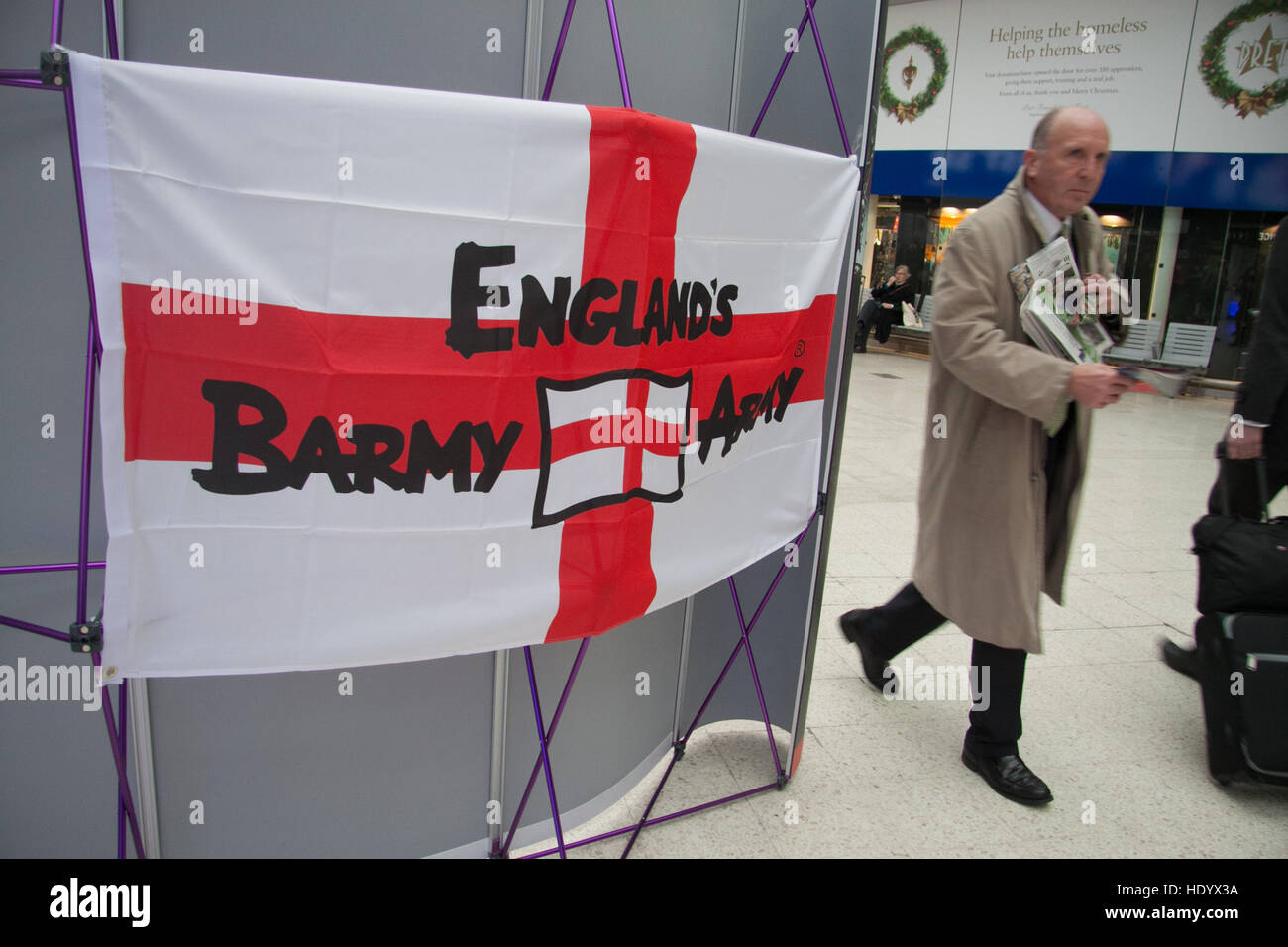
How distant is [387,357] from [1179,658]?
341 centimetres

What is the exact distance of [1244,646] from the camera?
9.24 feet

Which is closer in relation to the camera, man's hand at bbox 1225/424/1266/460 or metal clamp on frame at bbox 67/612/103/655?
metal clamp on frame at bbox 67/612/103/655

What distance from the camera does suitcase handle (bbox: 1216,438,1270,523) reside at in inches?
127

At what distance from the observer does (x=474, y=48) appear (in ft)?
6.24

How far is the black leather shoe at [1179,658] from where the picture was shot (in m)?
3.59

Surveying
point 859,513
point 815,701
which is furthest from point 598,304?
point 859,513

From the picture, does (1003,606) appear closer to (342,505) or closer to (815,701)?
(815,701)

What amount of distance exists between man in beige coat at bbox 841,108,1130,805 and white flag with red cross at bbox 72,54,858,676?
908 millimetres
